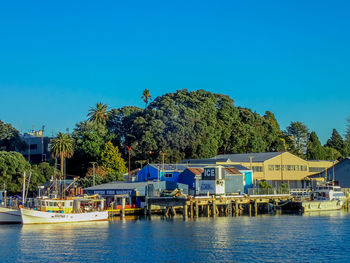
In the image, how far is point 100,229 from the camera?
62.2 meters

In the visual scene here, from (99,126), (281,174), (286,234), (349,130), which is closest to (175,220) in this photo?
(286,234)

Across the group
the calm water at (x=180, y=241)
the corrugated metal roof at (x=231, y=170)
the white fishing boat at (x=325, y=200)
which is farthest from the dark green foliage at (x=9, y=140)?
the white fishing boat at (x=325, y=200)

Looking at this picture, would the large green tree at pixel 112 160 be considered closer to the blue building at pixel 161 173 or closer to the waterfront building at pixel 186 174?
the waterfront building at pixel 186 174

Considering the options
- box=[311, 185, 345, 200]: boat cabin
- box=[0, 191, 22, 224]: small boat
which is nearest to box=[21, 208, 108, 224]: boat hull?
box=[0, 191, 22, 224]: small boat

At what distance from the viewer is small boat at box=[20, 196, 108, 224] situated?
224ft

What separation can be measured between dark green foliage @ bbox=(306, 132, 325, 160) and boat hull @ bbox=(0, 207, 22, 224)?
103 metres

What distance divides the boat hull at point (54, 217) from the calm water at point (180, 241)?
2238 millimetres

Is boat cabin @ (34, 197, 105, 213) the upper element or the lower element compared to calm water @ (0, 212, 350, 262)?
upper

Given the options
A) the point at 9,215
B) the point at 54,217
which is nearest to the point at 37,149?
the point at 9,215

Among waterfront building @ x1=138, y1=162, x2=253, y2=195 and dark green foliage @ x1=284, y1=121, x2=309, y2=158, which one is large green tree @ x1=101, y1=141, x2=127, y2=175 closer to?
waterfront building @ x1=138, y1=162, x2=253, y2=195

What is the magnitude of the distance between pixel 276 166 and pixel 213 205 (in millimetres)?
33303

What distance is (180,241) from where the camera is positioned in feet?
167

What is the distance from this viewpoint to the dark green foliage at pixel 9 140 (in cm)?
13488

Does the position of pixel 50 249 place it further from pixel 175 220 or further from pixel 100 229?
pixel 175 220
